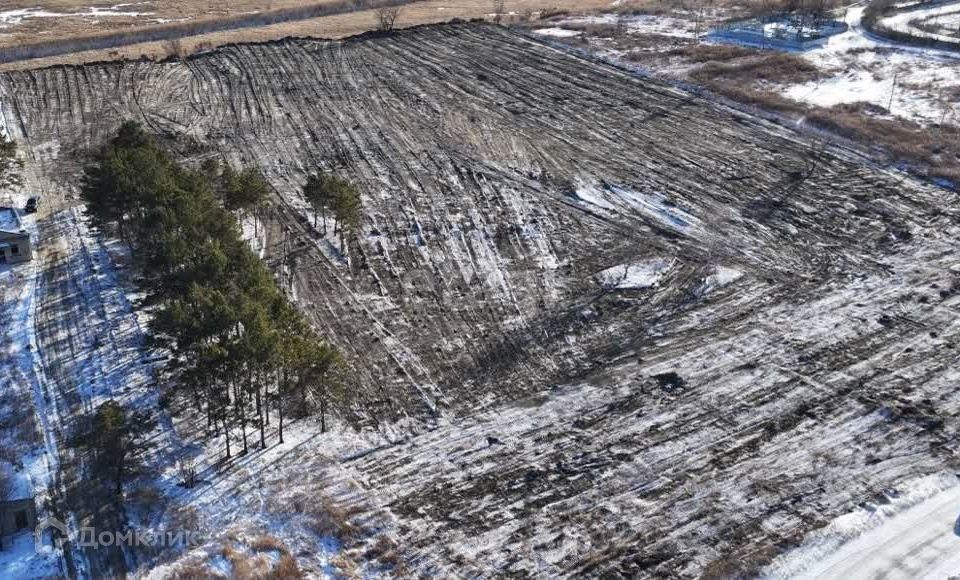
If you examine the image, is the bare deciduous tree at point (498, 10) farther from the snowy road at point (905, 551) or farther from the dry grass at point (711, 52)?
the snowy road at point (905, 551)

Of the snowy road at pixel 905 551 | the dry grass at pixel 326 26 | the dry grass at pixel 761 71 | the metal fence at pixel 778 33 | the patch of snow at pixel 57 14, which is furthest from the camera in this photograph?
the patch of snow at pixel 57 14

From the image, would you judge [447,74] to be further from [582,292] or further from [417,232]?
[582,292]

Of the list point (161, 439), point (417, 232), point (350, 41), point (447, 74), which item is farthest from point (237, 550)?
point (350, 41)

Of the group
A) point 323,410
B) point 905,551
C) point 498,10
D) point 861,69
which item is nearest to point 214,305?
point 323,410

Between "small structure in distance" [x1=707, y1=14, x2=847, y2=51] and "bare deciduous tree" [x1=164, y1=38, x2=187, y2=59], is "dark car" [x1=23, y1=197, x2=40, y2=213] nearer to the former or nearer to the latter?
"bare deciduous tree" [x1=164, y1=38, x2=187, y2=59]

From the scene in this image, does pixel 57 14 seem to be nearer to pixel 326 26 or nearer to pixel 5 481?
pixel 326 26

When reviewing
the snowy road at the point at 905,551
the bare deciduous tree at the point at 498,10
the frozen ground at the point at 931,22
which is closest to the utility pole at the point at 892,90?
the frozen ground at the point at 931,22
